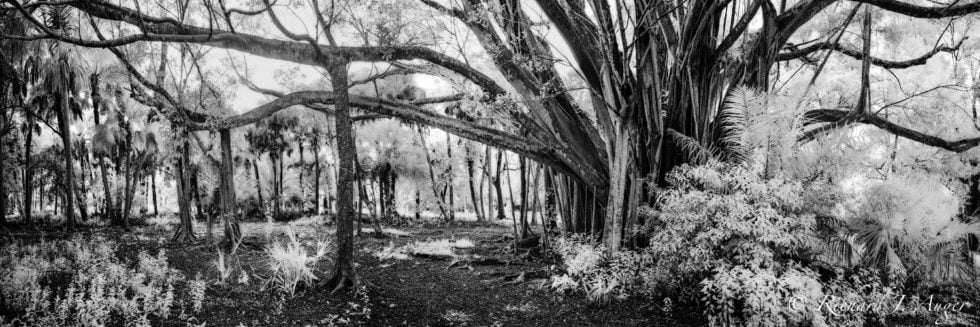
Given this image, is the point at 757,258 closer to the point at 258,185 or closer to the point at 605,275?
→ the point at 605,275

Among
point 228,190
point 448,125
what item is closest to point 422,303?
point 448,125

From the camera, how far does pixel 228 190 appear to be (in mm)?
9258

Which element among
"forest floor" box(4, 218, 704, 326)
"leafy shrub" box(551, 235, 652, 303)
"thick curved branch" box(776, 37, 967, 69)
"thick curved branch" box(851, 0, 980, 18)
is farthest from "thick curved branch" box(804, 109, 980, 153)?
"forest floor" box(4, 218, 704, 326)

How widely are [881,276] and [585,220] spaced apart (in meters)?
4.35

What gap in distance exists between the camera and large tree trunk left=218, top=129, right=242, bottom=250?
8930 mm

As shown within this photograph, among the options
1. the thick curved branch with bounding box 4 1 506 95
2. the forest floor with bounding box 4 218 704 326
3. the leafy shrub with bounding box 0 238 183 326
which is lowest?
the forest floor with bounding box 4 218 704 326

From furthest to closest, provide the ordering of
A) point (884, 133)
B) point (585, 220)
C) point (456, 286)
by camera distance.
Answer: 1. point (884, 133)
2. point (585, 220)
3. point (456, 286)

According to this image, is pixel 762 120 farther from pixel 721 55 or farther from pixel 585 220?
pixel 585 220

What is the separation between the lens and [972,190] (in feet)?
33.2

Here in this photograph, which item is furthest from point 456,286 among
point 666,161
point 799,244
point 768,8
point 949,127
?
point 949,127

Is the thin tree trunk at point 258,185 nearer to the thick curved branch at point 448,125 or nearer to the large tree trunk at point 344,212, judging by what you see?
the thick curved branch at point 448,125
